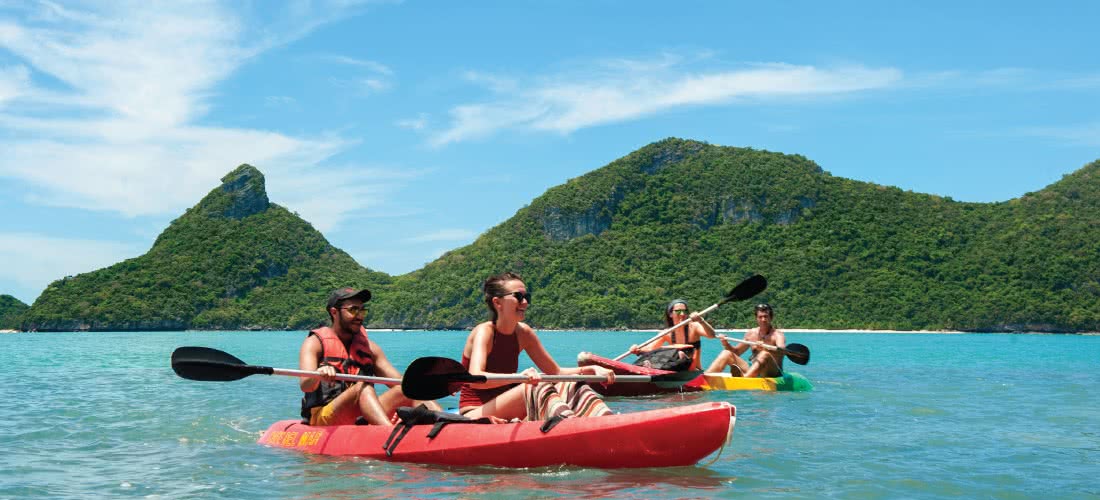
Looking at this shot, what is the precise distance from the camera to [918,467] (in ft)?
23.6

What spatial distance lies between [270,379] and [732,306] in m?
76.1

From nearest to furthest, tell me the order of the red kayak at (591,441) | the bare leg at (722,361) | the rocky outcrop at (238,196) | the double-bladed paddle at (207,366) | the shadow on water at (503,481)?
the shadow on water at (503,481) < the red kayak at (591,441) < the double-bladed paddle at (207,366) < the bare leg at (722,361) < the rocky outcrop at (238,196)

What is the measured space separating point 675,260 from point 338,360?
328 feet

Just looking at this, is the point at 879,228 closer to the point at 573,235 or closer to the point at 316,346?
the point at 573,235

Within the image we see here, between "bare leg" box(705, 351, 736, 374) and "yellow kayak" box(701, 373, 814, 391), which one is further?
"bare leg" box(705, 351, 736, 374)

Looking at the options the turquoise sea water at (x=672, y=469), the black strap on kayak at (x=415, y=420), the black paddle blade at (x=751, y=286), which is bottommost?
the turquoise sea water at (x=672, y=469)

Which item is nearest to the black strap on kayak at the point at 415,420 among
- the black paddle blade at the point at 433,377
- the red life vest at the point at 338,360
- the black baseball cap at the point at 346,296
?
the black paddle blade at the point at 433,377

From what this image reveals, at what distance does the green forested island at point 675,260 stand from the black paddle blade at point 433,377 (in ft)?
277

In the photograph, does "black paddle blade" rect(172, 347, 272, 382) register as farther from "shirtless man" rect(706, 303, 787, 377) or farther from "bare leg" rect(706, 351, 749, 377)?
"bare leg" rect(706, 351, 749, 377)

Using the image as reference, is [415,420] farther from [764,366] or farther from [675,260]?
[675,260]

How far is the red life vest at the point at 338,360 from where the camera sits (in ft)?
23.8

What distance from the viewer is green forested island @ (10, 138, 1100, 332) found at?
85.6 meters

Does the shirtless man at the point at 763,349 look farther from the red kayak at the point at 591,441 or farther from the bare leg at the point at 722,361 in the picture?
the red kayak at the point at 591,441

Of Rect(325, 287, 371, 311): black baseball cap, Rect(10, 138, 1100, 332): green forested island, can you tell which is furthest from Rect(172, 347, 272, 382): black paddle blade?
Rect(10, 138, 1100, 332): green forested island
